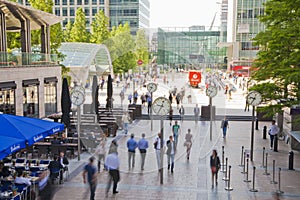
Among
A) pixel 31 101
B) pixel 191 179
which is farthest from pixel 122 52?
pixel 31 101

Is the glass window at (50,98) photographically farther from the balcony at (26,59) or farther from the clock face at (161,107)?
the clock face at (161,107)

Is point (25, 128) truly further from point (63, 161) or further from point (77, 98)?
point (77, 98)

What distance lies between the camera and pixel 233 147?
2019 cm

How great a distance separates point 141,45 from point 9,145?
6.41 m

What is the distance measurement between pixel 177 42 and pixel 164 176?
17.2 ft

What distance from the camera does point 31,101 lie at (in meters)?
27.2

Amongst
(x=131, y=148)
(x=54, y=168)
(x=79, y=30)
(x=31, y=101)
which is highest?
(x=79, y=30)

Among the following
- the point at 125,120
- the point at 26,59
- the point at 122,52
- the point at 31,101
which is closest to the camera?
the point at 122,52

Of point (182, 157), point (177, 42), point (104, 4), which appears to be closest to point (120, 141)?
point (182, 157)

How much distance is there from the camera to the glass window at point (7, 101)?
76.9 ft

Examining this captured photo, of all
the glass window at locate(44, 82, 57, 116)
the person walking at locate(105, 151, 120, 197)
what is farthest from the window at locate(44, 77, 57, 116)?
the person walking at locate(105, 151, 120, 197)

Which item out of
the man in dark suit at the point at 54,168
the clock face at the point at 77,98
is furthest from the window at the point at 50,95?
the man in dark suit at the point at 54,168

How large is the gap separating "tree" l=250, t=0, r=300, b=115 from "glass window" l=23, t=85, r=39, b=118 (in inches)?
635

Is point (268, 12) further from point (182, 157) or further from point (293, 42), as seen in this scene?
point (182, 157)
